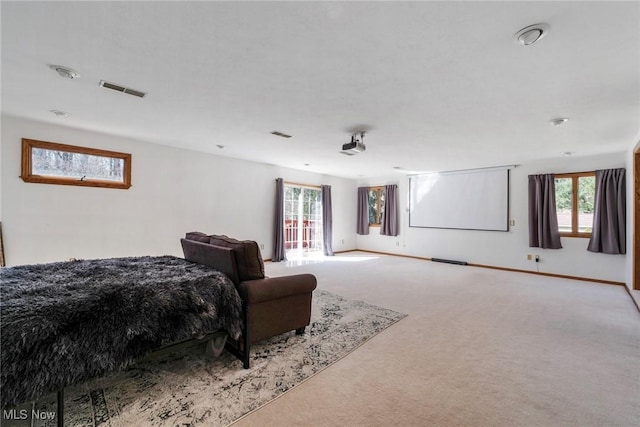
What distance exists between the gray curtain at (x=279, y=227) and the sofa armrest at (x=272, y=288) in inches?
164

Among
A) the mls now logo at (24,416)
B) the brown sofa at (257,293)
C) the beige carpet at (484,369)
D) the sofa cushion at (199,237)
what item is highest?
the sofa cushion at (199,237)

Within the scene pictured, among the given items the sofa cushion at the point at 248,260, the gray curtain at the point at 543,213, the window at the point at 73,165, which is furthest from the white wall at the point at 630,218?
the window at the point at 73,165

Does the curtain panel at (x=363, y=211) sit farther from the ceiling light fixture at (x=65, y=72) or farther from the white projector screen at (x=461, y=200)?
the ceiling light fixture at (x=65, y=72)

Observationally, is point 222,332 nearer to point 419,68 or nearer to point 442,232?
point 419,68

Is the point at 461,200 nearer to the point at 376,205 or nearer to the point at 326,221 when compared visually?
the point at 376,205

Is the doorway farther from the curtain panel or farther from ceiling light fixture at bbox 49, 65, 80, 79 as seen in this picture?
ceiling light fixture at bbox 49, 65, 80, 79

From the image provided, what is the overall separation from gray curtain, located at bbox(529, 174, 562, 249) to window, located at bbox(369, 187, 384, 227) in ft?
12.8

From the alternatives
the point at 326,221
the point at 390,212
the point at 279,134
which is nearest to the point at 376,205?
the point at 390,212

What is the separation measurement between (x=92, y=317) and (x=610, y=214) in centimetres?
736

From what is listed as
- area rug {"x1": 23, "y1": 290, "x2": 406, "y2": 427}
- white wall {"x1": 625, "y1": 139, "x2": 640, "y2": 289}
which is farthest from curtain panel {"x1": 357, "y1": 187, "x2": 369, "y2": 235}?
area rug {"x1": 23, "y1": 290, "x2": 406, "y2": 427}

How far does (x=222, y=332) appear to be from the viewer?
85.6 inches

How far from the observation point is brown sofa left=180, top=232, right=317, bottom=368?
2242 millimetres

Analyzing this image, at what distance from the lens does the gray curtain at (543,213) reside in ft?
18.3

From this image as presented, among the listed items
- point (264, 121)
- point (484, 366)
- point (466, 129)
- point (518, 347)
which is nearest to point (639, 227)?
point (466, 129)
